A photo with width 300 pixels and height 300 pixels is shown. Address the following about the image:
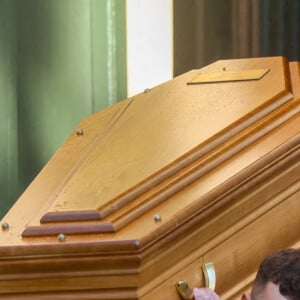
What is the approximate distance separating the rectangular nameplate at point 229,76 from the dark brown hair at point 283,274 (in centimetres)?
93

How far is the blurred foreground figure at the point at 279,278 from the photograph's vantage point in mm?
2332

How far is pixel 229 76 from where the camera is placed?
11.0 feet

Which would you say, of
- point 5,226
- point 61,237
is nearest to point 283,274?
point 61,237

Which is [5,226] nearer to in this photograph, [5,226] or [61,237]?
[5,226]

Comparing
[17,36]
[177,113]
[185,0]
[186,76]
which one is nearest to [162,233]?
[177,113]

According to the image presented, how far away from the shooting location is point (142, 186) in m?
2.80

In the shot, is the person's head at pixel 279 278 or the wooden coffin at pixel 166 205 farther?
the wooden coffin at pixel 166 205

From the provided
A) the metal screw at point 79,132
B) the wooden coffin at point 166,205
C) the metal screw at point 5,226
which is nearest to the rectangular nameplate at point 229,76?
the wooden coffin at point 166,205

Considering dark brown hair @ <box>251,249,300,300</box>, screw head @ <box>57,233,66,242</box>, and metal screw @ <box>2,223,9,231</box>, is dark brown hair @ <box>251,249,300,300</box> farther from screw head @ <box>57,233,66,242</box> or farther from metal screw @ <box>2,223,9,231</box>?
→ metal screw @ <box>2,223,9,231</box>

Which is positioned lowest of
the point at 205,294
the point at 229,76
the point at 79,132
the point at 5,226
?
the point at 205,294

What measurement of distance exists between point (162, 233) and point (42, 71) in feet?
7.48

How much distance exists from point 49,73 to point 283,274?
2629 millimetres

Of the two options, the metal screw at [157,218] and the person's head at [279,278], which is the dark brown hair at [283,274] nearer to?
the person's head at [279,278]

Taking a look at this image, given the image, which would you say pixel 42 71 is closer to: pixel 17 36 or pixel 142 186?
pixel 17 36
